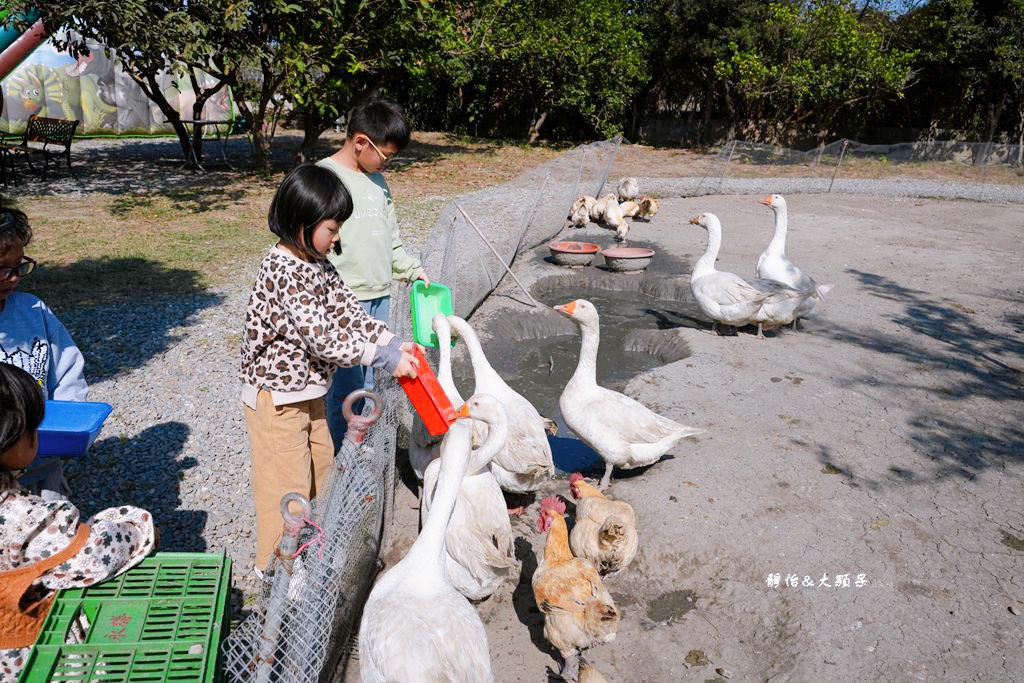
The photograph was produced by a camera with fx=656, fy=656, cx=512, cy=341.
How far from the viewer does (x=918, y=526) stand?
4.03 m

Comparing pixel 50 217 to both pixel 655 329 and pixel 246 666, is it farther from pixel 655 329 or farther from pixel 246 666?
pixel 246 666

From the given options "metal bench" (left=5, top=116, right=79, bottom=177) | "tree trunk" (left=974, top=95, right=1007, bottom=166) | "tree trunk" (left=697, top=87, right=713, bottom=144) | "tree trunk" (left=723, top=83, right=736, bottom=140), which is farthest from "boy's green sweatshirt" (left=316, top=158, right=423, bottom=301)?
"tree trunk" (left=697, top=87, right=713, bottom=144)

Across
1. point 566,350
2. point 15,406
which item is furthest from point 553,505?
point 566,350

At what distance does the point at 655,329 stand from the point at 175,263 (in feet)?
21.1

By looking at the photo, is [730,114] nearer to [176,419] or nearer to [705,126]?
[705,126]

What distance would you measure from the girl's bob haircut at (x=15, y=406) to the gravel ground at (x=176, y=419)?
1690 mm

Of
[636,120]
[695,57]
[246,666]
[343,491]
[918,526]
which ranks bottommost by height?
[918,526]

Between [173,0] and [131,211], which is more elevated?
[173,0]

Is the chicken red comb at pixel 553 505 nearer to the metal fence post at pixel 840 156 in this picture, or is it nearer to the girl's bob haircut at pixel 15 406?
the girl's bob haircut at pixel 15 406

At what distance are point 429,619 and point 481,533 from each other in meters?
0.82

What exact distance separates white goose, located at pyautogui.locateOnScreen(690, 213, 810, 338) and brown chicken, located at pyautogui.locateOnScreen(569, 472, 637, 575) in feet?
12.3

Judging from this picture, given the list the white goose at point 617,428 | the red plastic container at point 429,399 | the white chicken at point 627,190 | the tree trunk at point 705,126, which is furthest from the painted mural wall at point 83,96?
the red plastic container at point 429,399

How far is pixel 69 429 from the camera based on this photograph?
7.97 ft

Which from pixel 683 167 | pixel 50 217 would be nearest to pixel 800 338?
pixel 50 217
